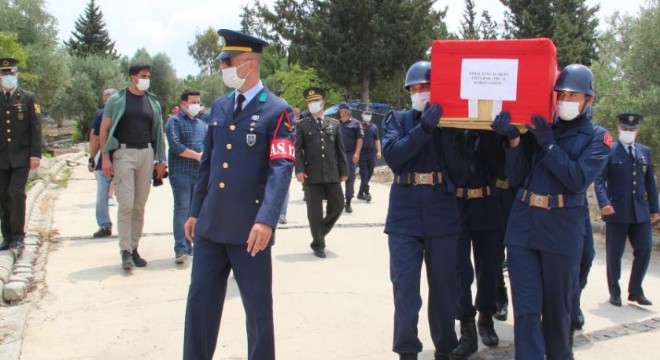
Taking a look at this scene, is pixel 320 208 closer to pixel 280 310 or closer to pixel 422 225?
pixel 280 310

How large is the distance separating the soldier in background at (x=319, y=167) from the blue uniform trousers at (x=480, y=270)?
2932 millimetres

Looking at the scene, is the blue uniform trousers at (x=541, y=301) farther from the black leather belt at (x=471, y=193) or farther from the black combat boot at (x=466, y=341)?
the black leather belt at (x=471, y=193)

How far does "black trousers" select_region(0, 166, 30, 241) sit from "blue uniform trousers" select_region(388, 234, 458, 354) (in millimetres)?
4756

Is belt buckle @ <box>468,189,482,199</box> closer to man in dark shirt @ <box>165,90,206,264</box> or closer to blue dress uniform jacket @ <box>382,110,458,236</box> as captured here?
blue dress uniform jacket @ <box>382,110,458,236</box>

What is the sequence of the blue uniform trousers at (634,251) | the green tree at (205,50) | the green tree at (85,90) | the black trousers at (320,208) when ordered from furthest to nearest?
1. the green tree at (205,50)
2. the green tree at (85,90)
3. the black trousers at (320,208)
4. the blue uniform trousers at (634,251)

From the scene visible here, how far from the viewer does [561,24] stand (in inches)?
1315

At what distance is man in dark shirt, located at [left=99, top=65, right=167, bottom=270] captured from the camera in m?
6.84

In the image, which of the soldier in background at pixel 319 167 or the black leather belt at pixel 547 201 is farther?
the soldier in background at pixel 319 167

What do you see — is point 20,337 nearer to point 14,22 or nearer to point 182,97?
point 182,97

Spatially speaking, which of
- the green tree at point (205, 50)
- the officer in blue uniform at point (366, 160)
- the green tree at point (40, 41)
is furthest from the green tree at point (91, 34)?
the officer in blue uniform at point (366, 160)

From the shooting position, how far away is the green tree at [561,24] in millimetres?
32969

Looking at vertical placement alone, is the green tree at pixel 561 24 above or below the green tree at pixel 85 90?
above

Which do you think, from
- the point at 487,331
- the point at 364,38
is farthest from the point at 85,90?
the point at 487,331

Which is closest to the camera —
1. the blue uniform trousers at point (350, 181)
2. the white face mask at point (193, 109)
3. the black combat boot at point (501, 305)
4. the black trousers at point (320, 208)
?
the black combat boot at point (501, 305)
